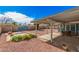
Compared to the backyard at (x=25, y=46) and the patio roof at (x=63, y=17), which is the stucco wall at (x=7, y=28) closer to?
the backyard at (x=25, y=46)

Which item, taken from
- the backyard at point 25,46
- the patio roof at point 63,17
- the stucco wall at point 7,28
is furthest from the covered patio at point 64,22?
the stucco wall at point 7,28

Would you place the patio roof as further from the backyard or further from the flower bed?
the flower bed

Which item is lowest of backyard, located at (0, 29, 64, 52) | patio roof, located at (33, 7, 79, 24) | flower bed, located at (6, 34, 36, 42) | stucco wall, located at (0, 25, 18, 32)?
backyard, located at (0, 29, 64, 52)

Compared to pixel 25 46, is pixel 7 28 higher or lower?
higher

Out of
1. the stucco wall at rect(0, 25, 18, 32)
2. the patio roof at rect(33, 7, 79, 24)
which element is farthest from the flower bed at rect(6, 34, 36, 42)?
the patio roof at rect(33, 7, 79, 24)

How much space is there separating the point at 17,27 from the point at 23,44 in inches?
32.6

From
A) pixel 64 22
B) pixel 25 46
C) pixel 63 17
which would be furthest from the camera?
pixel 64 22

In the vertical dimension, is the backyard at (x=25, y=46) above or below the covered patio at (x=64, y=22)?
below

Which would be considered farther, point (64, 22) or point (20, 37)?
point (64, 22)

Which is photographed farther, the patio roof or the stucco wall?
the stucco wall

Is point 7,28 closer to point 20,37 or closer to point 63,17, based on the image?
point 20,37

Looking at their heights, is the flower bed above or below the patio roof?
below

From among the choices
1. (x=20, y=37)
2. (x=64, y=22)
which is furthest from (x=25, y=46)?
(x=64, y=22)
